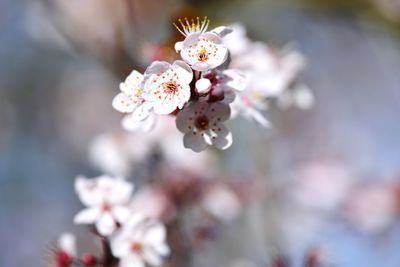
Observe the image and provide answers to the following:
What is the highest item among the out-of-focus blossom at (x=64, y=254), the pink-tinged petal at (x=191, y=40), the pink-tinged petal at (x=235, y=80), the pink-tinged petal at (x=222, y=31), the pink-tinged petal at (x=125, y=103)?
the pink-tinged petal at (x=222, y=31)

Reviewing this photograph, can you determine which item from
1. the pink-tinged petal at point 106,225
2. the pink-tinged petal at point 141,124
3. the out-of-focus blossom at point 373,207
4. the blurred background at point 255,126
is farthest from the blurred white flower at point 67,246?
the out-of-focus blossom at point 373,207

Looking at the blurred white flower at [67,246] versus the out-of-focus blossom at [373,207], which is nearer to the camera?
the blurred white flower at [67,246]

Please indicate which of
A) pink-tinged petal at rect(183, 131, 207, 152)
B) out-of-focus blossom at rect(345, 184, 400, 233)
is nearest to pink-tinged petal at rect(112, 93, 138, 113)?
pink-tinged petal at rect(183, 131, 207, 152)

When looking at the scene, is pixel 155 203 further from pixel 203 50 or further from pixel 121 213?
pixel 203 50

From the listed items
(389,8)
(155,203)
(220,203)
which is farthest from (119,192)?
(389,8)

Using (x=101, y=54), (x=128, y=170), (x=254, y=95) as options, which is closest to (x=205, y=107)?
(x=254, y=95)

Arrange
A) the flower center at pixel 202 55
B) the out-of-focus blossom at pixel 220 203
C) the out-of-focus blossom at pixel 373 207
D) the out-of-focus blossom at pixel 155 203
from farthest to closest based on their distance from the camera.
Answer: the out-of-focus blossom at pixel 373 207
the out-of-focus blossom at pixel 220 203
the out-of-focus blossom at pixel 155 203
the flower center at pixel 202 55

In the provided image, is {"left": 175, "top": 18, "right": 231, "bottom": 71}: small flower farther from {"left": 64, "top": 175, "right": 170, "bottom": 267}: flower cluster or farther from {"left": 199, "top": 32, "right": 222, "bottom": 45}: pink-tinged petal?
{"left": 64, "top": 175, "right": 170, "bottom": 267}: flower cluster

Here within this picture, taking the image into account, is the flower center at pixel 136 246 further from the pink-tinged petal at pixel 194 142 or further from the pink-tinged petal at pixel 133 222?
the pink-tinged petal at pixel 194 142

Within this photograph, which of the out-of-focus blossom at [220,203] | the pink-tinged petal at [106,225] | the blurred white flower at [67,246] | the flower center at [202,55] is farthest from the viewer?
the out-of-focus blossom at [220,203]
